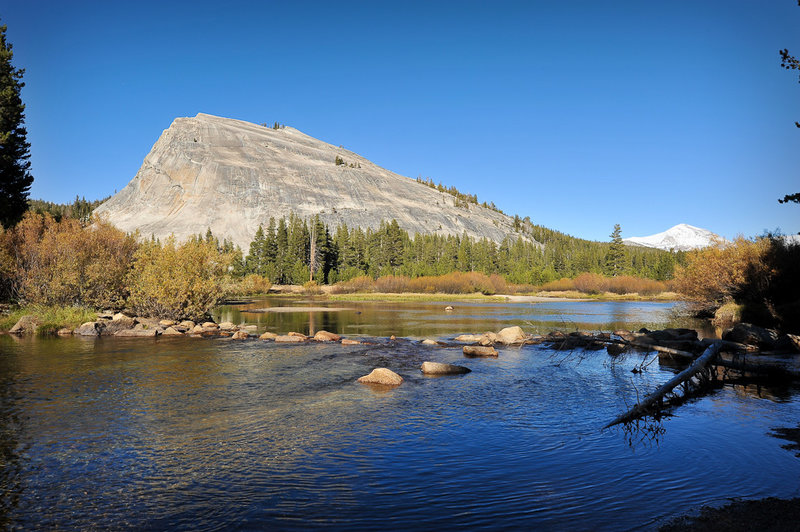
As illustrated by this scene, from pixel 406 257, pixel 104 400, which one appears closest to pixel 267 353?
pixel 104 400

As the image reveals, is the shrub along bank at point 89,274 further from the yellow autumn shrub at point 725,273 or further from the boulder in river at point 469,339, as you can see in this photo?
the yellow autumn shrub at point 725,273

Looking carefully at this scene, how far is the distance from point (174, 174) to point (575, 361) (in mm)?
190897

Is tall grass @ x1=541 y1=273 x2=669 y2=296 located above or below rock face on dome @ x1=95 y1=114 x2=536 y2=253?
below

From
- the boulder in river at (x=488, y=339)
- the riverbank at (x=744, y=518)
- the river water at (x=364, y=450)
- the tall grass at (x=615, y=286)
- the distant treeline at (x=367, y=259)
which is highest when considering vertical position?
the distant treeline at (x=367, y=259)

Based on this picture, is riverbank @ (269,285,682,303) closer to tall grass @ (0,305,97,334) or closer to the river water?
tall grass @ (0,305,97,334)

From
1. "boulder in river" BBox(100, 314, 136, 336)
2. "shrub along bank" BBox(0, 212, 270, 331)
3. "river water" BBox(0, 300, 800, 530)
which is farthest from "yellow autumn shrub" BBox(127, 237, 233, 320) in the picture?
"river water" BBox(0, 300, 800, 530)

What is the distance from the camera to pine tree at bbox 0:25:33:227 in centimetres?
3762

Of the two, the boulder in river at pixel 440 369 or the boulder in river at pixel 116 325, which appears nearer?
the boulder in river at pixel 440 369

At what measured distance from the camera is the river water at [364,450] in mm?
7770

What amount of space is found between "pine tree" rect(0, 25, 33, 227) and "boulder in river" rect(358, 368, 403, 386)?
37.7 m

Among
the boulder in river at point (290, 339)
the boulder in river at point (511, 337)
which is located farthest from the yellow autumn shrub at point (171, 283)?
the boulder in river at point (511, 337)

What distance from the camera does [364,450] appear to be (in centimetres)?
1070

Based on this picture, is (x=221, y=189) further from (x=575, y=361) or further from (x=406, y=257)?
(x=575, y=361)

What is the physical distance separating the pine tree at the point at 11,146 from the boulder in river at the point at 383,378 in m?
37.7
